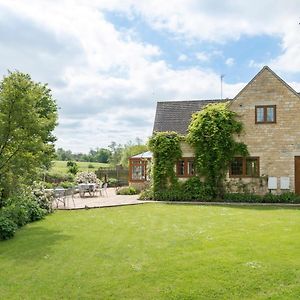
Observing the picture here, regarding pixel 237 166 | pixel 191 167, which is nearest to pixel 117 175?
pixel 191 167

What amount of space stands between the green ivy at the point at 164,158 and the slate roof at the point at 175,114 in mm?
3987

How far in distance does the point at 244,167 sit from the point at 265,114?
10.2ft

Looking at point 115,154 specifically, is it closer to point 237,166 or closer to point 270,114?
point 237,166

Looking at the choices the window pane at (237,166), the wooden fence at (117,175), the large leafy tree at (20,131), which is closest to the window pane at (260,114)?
the window pane at (237,166)

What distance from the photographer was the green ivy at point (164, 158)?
70.4ft

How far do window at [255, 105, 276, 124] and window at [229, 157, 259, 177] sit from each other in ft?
7.01

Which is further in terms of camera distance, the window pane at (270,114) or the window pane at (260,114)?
the window pane at (260,114)

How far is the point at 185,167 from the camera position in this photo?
21.8 metres

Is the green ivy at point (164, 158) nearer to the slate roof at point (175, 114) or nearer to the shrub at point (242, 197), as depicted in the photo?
the shrub at point (242, 197)

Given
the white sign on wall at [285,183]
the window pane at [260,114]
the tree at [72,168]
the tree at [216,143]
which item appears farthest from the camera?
the tree at [72,168]

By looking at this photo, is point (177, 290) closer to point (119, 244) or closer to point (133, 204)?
point (119, 244)

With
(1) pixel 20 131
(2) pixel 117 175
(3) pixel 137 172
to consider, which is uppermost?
(1) pixel 20 131

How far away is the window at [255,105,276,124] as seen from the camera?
2084cm

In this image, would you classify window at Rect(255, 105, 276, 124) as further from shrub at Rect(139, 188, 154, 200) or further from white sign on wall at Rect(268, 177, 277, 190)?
shrub at Rect(139, 188, 154, 200)
